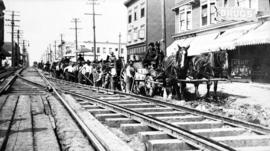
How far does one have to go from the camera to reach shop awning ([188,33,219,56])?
871 inches

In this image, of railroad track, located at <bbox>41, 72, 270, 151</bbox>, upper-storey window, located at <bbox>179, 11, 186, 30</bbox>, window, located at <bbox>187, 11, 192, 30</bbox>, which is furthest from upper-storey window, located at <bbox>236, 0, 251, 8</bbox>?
railroad track, located at <bbox>41, 72, 270, 151</bbox>

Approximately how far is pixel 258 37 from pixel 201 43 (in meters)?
7.34

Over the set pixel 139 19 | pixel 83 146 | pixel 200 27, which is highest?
pixel 139 19

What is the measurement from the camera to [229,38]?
20109 mm

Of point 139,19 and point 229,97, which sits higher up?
point 139,19

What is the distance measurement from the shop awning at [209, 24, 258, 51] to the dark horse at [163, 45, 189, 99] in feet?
22.5

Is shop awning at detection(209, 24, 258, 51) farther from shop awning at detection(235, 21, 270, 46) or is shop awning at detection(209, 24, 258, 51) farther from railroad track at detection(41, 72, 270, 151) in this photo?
railroad track at detection(41, 72, 270, 151)

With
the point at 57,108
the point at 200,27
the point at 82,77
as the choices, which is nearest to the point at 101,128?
the point at 57,108

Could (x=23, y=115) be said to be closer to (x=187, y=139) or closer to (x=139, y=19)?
(x=187, y=139)

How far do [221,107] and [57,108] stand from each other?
571 centimetres

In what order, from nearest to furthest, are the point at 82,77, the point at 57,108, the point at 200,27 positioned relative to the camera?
the point at 57,108 < the point at 82,77 < the point at 200,27

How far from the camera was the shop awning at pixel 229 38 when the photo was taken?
19098 mm

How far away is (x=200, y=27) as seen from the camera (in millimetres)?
25891

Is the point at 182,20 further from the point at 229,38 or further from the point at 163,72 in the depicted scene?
the point at 163,72
